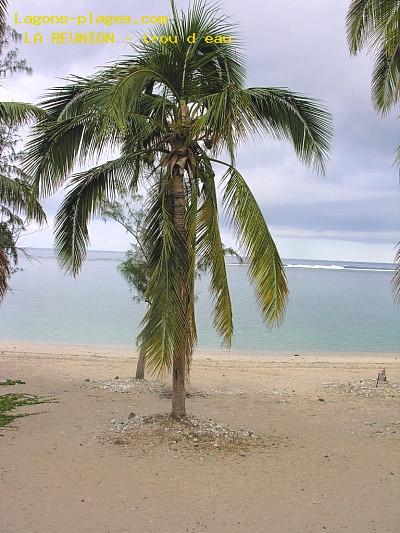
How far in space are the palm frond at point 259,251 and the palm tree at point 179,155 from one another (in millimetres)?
13

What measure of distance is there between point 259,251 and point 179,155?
5.80ft

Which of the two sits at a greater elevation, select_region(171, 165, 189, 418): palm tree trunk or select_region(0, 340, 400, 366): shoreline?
select_region(171, 165, 189, 418): palm tree trunk

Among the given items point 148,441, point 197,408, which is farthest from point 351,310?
point 148,441

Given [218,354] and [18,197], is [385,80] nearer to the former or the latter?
[18,197]

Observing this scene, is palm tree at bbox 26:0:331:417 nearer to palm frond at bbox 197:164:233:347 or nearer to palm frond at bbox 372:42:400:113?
palm frond at bbox 197:164:233:347

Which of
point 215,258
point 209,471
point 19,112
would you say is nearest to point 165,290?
point 215,258

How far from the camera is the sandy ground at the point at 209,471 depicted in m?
4.77

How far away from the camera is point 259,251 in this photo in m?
6.89

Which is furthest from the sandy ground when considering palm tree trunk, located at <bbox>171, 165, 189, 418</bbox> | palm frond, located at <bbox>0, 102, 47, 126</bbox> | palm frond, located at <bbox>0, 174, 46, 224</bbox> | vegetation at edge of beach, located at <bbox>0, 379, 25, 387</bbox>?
palm frond, located at <bbox>0, 102, 47, 126</bbox>

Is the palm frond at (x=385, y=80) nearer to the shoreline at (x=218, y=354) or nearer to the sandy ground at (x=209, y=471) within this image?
the sandy ground at (x=209, y=471)

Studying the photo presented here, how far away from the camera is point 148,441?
278 inches

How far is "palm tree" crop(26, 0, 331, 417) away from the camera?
22.4ft

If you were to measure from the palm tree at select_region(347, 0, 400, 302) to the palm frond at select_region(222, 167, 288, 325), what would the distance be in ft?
7.06

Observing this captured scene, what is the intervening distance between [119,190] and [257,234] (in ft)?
8.47
